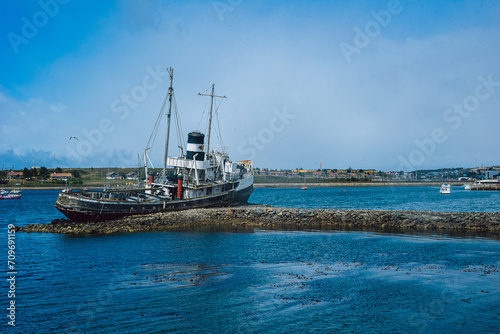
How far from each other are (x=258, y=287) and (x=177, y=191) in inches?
1128

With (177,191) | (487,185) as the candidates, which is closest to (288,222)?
(177,191)

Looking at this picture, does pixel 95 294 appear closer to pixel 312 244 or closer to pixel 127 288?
pixel 127 288

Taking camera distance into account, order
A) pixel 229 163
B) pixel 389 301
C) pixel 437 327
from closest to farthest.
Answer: pixel 437 327
pixel 389 301
pixel 229 163

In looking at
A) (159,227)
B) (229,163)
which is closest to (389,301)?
(159,227)

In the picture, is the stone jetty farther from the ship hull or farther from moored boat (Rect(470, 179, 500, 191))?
moored boat (Rect(470, 179, 500, 191))

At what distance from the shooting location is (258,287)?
1639 centimetres

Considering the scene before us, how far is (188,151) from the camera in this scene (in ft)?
156

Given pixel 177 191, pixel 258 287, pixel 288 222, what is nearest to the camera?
pixel 258 287

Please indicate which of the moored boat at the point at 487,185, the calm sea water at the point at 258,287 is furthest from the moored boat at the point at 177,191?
the moored boat at the point at 487,185

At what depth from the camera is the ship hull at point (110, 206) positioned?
117 ft

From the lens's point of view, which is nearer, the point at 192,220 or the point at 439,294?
the point at 439,294

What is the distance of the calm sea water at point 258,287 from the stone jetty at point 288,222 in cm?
673

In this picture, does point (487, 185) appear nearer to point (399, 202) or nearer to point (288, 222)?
point (399, 202)

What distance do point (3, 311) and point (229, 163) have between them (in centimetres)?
4165
